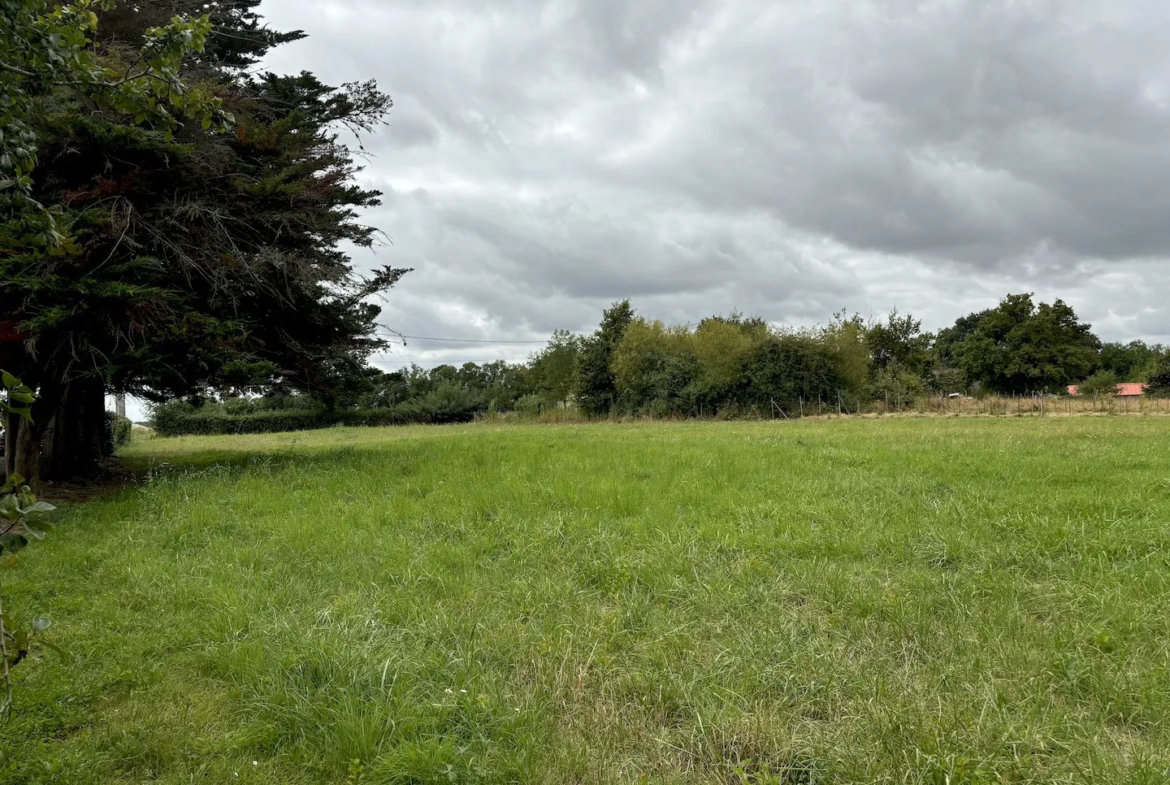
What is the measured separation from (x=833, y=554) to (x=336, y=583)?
417cm

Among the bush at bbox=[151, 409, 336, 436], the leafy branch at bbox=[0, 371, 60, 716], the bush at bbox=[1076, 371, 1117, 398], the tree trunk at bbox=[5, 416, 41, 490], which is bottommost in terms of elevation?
the bush at bbox=[151, 409, 336, 436]

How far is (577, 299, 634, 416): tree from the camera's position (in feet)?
128

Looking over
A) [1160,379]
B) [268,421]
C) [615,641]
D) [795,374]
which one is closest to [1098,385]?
[1160,379]

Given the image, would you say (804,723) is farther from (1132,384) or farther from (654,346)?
(1132,384)

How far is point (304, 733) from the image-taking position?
2.95m

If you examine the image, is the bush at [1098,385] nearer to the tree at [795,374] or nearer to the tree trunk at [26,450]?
the tree at [795,374]

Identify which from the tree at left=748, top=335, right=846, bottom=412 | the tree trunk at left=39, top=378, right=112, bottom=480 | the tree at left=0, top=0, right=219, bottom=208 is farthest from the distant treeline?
the tree at left=0, top=0, right=219, bottom=208

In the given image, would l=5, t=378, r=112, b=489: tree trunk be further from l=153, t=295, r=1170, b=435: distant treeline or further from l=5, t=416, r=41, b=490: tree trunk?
l=153, t=295, r=1170, b=435: distant treeline

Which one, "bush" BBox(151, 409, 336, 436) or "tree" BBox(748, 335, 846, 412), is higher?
"tree" BBox(748, 335, 846, 412)

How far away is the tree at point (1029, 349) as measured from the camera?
142 feet

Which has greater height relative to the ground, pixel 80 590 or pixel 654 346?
pixel 654 346

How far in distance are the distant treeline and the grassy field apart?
23686 millimetres

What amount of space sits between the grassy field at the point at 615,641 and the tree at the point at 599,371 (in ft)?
102

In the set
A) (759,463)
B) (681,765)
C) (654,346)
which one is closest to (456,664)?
(681,765)
